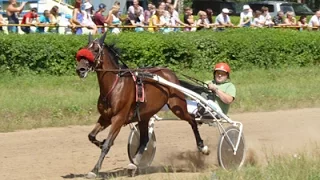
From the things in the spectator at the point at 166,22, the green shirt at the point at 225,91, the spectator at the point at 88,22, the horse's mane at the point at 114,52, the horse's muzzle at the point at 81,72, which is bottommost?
the spectator at the point at 166,22

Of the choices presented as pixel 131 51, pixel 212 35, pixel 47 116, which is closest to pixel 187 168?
pixel 47 116

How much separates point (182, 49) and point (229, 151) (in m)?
9.28

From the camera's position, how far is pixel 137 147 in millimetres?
10188

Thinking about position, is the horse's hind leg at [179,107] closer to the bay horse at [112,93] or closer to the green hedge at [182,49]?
the bay horse at [112,93]

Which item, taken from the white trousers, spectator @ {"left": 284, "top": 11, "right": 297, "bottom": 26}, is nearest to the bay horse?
the white trousers

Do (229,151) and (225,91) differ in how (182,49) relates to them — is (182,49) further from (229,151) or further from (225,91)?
(229,151)

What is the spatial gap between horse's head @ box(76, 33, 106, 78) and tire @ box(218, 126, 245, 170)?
190 cm

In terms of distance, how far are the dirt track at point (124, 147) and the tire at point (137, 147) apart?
0.12 m

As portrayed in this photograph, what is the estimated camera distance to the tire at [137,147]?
33.4ft

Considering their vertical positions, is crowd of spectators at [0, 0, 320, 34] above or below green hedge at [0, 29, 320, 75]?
above

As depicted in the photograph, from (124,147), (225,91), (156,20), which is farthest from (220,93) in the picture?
(156,20)

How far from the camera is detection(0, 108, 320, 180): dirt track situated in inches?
398

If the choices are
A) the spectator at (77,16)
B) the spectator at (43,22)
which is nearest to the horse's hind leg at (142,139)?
the spectator at (43,22)

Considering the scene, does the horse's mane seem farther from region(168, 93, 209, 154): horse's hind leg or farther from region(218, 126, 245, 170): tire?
region(218, 126, 245, 170): tire
